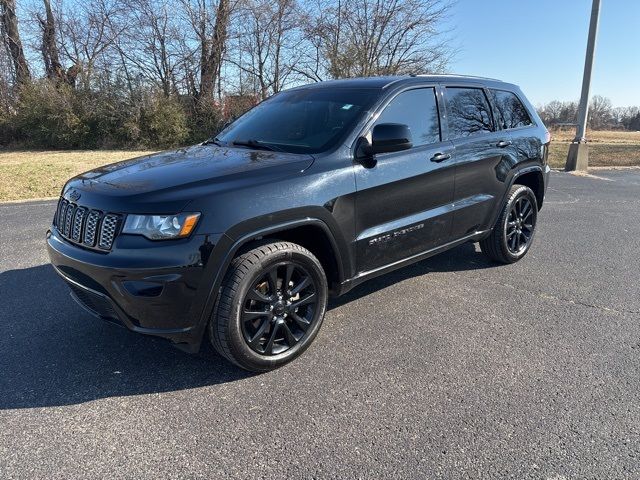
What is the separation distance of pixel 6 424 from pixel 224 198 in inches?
65.2

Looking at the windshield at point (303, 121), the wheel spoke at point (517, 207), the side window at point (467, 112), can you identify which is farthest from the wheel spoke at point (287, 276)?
the wheel spoke at point (517, 207)

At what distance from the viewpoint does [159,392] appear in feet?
9.48

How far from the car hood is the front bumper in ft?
0.73

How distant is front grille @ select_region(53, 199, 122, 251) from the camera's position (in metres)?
2.75

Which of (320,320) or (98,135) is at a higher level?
(98,135)

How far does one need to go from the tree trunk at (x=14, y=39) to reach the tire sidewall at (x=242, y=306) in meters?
22.9

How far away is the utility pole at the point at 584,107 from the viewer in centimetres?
1308

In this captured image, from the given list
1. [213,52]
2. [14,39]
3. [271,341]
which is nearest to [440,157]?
[271,341]

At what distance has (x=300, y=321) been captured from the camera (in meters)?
3.22

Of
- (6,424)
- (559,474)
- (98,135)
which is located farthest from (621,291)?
(98,135)

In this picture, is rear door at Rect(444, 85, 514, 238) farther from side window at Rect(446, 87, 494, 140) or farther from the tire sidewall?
the tire sidewall

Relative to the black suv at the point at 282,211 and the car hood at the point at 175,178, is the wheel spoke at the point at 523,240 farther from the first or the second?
the car hood at the point at 175,178

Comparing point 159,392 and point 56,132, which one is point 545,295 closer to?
point 159,392

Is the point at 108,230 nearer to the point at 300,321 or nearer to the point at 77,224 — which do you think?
the point at 77,224
